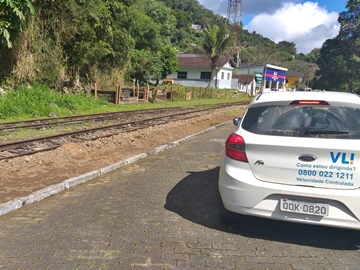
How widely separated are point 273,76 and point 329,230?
6098 cm

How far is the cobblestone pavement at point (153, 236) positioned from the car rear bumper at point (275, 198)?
37 centimetres

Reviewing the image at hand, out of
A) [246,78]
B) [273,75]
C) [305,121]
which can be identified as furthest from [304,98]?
[273,75]

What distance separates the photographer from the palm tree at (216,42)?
43688 millimetres

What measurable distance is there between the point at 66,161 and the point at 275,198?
511 cm

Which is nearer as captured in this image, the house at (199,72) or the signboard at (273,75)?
the house at (199,72)

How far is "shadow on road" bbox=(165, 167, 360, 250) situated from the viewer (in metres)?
3.87

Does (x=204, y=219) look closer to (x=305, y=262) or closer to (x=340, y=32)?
(x=305, y=262)

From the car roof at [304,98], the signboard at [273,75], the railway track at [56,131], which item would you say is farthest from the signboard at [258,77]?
the car roof at [304,98]

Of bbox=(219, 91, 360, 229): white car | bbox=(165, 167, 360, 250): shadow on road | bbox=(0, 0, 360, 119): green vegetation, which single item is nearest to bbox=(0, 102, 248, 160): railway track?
bbox=(0, 0, 360, 119): green vegetation

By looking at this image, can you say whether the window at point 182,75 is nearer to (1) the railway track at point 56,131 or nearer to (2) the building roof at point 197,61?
(2) the building roof at point 197,61

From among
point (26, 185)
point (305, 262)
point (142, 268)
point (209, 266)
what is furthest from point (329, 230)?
point (26, 185)

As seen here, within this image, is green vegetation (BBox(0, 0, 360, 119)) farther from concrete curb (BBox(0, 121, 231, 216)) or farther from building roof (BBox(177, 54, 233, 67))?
building roof (BBox(177, 54, 233, 67))

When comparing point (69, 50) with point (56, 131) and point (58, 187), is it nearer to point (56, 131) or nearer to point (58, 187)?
point (56, 131)

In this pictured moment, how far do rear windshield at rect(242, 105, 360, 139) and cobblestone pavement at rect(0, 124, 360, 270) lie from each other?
4.10ft
